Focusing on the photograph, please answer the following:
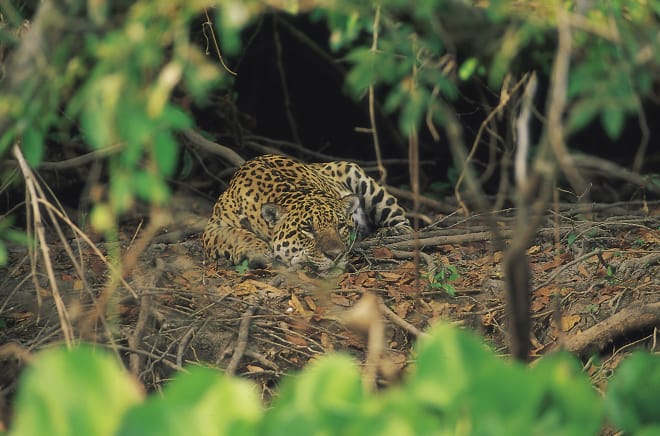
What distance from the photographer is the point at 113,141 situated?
3.01 metres

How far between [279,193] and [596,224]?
269 centimetres

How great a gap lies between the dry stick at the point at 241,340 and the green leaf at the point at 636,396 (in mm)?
3165

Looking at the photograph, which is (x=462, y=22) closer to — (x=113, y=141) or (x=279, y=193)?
(x=113, y=141)

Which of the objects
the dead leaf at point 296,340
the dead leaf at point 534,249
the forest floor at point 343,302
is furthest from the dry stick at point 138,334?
the dead leaf at point 534,249

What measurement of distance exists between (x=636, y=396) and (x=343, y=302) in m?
4.38

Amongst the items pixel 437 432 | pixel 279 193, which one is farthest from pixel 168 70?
pixel 279 193

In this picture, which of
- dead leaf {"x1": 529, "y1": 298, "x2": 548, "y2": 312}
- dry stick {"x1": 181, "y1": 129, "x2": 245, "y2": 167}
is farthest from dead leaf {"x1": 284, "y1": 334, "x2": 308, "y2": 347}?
dry stick {"x1": 181, "y1": 129, "x2": 245, "y2": 167}

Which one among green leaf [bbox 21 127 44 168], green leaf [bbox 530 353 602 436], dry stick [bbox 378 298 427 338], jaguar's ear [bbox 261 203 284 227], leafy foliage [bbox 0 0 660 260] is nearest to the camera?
green leaf [bbox 530 353 602 436]

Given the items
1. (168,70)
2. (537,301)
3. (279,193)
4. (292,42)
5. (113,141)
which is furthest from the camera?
(292,42)

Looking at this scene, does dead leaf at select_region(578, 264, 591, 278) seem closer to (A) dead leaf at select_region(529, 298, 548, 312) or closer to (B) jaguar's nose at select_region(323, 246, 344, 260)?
(A) dead leaf at select_region(529, 298, 548, 312)

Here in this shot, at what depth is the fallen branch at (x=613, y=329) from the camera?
18.7 ft

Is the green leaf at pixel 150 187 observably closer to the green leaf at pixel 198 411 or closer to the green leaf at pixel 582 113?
the green leaf at pixel 198 411

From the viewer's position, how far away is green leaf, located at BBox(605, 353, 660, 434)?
2828 mm

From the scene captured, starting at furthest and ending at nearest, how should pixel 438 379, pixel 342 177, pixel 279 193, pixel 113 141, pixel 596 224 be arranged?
pixel 342 177 < pixel 279 193 < pixel 596 224 < pixel 113 141 < pixel 438 379
